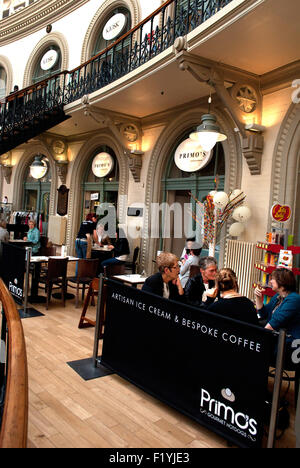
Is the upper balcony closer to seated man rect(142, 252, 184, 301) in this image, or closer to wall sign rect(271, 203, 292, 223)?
wall sign rect(271, 203, 292, 223)

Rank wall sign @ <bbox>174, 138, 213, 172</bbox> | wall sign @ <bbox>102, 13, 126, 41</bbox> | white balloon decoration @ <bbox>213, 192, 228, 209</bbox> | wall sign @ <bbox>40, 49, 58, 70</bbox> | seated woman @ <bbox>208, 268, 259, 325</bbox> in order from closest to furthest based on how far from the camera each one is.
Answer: seated woman @ <bbox>208, 268, 259, 325</bbox>, white balloon decoration @ <bbox>213, 192, 228, 209</bbox>, wall sign @ <bbox>174, 138, 213, 172</bbox>, wall sign @ <bbox>102, 13, 126, 41</bbox>, wall sign @ <bbox>40, 49, 58, 70</bbox>

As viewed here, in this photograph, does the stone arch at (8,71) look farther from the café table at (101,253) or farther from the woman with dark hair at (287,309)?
the woman with dark hair at (287,309)

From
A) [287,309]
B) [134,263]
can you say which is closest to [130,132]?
[134,263]

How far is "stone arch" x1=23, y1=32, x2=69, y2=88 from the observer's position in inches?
471

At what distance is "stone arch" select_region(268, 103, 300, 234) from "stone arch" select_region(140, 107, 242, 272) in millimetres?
1052

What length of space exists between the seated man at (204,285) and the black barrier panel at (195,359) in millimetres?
1022

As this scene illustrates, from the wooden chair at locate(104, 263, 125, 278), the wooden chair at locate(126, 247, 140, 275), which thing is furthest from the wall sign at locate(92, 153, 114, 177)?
the wooden chair at locate(104, 263, 125, 278)

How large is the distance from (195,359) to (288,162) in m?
4.31

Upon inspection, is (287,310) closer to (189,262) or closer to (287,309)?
(287,309)

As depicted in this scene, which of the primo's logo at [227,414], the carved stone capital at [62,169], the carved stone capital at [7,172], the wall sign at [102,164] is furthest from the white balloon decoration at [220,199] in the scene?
the carved stone capital at [7,172]

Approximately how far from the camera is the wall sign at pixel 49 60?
12.6 meters

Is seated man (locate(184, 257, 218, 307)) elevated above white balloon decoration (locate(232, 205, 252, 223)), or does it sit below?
below
